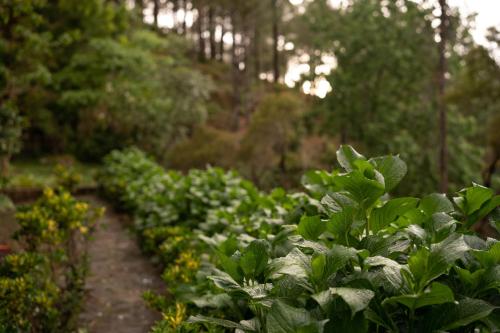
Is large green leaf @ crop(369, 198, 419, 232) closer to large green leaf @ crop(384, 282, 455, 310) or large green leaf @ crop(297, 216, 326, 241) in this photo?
large green leaf @ crop(297, 216, 326, 241)

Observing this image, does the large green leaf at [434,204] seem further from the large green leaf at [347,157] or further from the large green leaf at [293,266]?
the large green leaf at [293,266]

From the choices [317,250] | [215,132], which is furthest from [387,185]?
[215,132]

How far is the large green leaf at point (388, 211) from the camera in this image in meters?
1.97

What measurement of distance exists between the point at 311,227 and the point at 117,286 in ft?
14.6

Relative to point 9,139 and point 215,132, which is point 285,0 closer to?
point 215,132

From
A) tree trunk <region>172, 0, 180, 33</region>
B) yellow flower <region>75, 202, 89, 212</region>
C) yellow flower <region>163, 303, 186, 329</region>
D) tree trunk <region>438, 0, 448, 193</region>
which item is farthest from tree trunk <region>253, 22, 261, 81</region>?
yellow flower <region>163, 303, 186, 329</region>

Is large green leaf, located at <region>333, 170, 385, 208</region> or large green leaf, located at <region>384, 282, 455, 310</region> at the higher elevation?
large green leaf, located at <region>333, 170, 385, 208</region>

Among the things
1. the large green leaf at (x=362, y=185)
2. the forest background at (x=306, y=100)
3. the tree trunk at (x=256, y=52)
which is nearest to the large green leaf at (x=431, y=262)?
the large green leaf at (x=362, y=185)

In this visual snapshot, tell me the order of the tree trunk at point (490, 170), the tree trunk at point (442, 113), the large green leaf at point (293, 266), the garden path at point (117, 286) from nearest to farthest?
the large green leaf at point (293, 266)
the garden path at point (117, 286)
the tree trunk at point (490, 170)
the tree trunk at point (442, 113)

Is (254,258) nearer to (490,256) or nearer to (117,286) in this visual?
(490,256)

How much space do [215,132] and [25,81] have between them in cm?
658

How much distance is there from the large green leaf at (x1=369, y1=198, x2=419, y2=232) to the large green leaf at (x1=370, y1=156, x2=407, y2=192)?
0.07m

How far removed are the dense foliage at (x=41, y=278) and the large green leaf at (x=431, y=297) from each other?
1878 mm

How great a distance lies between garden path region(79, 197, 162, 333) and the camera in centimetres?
467
